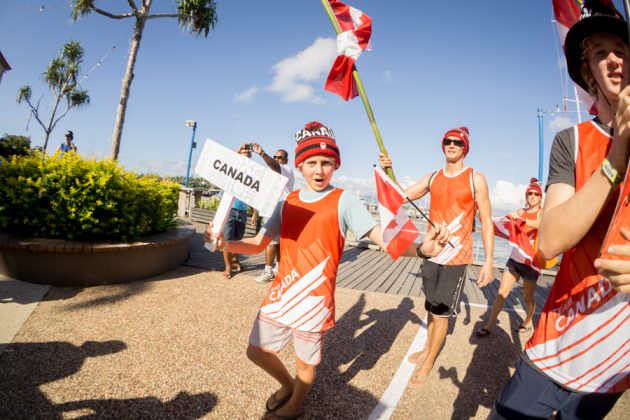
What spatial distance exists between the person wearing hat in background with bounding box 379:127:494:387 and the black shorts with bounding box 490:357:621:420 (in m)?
1.82

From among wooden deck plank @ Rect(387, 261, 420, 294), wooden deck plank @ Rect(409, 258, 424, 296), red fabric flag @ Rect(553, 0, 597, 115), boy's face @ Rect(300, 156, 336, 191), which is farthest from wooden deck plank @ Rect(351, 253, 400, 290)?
red fabric flag @ Rect(553, 0, 597, 115)

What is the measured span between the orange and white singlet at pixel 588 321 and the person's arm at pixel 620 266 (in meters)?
0.38

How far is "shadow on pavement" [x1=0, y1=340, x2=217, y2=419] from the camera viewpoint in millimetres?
2188

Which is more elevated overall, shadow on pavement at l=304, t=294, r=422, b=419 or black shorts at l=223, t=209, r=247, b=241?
black shorts at l=223, t=209, r=247, b=241

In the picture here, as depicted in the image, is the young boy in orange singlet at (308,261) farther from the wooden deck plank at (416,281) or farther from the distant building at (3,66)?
the distant building at (3,66)

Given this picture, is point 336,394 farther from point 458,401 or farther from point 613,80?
point 613,80

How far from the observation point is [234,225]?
586 cm

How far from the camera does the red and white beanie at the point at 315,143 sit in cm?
213

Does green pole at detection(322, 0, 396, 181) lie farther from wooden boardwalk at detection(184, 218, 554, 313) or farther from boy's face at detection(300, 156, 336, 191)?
wooden boardwalk at detection(184, 218, 554, 313)

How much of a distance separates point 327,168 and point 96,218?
4.13 meters

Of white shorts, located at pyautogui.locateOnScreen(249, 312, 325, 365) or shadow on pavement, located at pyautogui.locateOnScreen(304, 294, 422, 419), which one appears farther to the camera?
shadow on pavement, located at pyautogui.locateOnScreen(304, 294, 422, 419)

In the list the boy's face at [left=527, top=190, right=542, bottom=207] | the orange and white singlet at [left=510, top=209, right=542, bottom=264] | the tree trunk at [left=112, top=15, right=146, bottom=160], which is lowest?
the orange and white singlet at [left=510, top=209, right=542, bottom=264]

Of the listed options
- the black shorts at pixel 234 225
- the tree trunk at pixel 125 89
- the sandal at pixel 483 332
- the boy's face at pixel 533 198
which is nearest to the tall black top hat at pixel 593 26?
the sandal at pixel 483 332

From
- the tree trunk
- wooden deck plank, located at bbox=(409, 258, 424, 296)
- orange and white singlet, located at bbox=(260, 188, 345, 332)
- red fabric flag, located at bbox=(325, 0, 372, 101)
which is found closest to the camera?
orange and white singlet, located at bbox=(260, 188, 345, 332)
